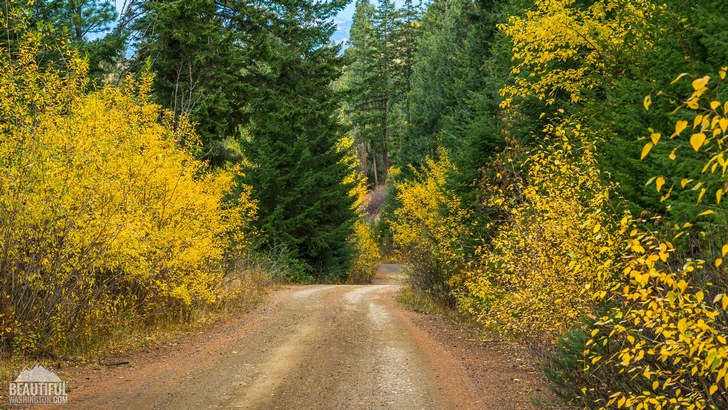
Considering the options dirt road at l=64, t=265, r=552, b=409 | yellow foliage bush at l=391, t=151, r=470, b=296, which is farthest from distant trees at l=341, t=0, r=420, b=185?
dirt road at l=64, t=265, r=552, b=409

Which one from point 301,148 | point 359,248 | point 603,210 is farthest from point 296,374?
point 359,248

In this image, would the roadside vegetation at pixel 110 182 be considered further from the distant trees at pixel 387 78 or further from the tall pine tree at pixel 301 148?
the distant trees at pixel 387 78

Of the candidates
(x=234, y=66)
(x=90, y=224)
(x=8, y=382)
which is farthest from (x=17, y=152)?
(x=234, y=66)

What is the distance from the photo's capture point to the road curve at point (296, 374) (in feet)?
25.9

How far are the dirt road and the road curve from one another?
0.02 m

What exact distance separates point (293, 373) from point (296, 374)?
0.31ft

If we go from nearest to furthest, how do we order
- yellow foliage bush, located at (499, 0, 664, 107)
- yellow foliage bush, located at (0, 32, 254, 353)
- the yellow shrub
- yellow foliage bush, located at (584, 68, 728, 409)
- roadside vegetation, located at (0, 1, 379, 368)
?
yellow foliage bush, located at (584, 68, 728, 409), yellow foliage bush, located at (0, 32, 254, 353), roadside vegetation, located at (0, 1, 379, 368), yellow foliage bush, located at (499, 0, 664, 107), the yellow shrub

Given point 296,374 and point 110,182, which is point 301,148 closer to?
point 110,182

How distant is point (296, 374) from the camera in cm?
951

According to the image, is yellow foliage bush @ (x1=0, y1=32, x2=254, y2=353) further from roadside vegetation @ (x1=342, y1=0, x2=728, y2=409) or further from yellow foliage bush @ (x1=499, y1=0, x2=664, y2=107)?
yellow foliage bush @ (x1=499, y1=0, x2=664, y2=107)

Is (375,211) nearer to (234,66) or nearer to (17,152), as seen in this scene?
(234,66)

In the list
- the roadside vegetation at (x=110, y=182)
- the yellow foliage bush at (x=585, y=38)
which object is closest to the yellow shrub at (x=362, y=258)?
the roadside vegetation at (x=110, y=182)

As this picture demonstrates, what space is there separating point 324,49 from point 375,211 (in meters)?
35.1

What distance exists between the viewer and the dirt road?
7898mm
